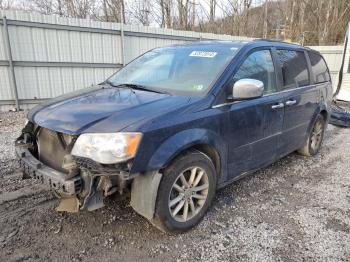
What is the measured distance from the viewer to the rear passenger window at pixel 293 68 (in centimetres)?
385

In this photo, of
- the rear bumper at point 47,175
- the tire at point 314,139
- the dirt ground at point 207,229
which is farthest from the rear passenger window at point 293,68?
the rear bumper at point 47,175

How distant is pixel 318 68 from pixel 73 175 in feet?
14.4

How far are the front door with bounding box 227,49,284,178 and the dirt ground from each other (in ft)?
1.50

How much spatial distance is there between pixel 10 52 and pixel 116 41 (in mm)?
3209

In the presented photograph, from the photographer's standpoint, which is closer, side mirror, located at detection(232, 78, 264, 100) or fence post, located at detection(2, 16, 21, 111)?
side mirror, located at detection(232, 78, 264, 100)

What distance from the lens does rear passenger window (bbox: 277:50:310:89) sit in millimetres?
3848

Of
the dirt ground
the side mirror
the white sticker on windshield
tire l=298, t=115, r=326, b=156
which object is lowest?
the dirt ground

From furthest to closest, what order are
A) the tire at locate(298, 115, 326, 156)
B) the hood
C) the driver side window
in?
the tire at locate(298, 115, 326, 156)
the driver side window
the hood

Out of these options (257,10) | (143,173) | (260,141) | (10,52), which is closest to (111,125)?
(143,173)

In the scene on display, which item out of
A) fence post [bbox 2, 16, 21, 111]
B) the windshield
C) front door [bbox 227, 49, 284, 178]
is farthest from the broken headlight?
fence post [bbox 2, 16, 21, 111]

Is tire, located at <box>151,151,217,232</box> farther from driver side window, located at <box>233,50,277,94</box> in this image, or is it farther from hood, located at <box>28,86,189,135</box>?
driver side window, located at <box>233,50,277,94</box>

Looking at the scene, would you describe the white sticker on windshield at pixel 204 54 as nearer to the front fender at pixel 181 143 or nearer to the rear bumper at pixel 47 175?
the front fender at pixel 181 143

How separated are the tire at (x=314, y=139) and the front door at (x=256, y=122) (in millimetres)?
1375

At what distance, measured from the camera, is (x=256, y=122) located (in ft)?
10.7
